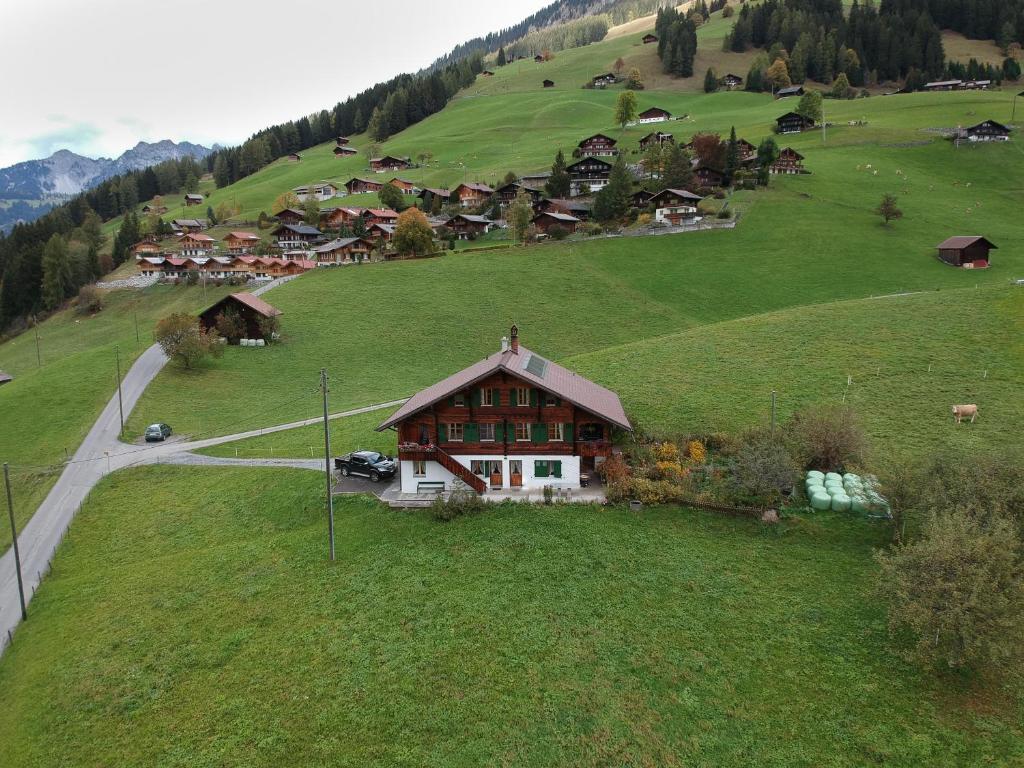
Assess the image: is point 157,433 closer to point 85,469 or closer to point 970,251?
point 85,469

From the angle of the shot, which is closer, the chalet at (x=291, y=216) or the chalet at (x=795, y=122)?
the chalet at (x=291, y=216)

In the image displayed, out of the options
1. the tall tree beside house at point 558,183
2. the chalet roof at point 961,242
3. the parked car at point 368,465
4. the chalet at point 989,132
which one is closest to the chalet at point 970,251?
the chalet roof at point 961,242

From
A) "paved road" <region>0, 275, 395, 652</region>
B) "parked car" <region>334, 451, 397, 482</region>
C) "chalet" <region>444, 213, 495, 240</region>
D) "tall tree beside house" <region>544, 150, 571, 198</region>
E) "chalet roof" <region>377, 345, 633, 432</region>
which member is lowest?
"paved road" <region>0, 275, 395, 652</region>

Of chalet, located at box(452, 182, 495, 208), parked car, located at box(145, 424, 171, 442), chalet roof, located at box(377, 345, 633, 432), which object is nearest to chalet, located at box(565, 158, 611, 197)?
chalet, located at box(452, 182, 495, 208)

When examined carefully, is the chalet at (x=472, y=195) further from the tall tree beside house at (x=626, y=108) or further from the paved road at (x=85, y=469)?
the paved road at (x=85, y=469)

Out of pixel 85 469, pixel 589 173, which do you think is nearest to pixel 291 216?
pixel 589 173

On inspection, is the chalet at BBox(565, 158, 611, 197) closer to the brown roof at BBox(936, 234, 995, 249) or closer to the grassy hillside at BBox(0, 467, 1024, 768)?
the brown roof at BBox(936, 234, 995, 249)

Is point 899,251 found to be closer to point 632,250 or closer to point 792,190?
point 792,190
